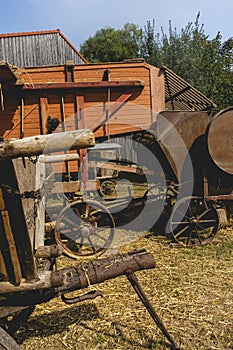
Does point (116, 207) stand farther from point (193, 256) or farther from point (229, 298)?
point (229, 298)

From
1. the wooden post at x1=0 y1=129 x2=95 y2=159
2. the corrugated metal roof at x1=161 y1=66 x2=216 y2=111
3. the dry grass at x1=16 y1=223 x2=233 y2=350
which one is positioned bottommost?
the dry grass at x1=16 y1=223 x2=233 y2=350

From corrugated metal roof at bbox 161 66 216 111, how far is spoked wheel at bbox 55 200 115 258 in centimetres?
372

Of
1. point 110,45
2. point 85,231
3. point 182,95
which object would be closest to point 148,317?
point 85,231

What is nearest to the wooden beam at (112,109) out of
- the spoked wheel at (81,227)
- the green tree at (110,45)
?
the spoked wheel at (81,227)

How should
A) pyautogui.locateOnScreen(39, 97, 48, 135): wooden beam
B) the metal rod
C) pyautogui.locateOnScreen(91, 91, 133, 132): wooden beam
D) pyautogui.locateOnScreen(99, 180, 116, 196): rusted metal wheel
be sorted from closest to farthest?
1. the metal rod
2. pyautogui.locateOnScreen(39, 97, 48, 135): wooden beam
3. pyautogui.locateOnScreen(91, 91, 133, 132): wooden beam
4. pyautogui.locateOnScreen(99, 180, 116, 196): rusted metal wheel

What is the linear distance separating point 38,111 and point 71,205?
1.84 m

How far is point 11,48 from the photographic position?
2186 centimetres

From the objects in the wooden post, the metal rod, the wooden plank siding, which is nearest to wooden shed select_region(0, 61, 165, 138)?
the wooden plank siding

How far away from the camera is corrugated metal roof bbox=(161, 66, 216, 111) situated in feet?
27.0

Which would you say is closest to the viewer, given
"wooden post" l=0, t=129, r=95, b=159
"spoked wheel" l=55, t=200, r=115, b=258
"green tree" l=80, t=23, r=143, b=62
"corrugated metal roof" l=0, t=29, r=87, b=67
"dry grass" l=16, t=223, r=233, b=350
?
"wooden post" l=0, t=129, r=95, b=159

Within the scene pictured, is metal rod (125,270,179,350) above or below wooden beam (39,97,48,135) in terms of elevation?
below

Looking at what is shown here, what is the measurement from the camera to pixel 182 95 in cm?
918

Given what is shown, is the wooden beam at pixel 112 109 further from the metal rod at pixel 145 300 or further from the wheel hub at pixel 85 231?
the metal rod at pixel 145 300

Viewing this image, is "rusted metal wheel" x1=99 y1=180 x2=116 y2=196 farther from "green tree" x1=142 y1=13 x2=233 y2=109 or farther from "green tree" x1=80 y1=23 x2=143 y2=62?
"green tree" x1=80 y1=23 x2=143 y2=62
